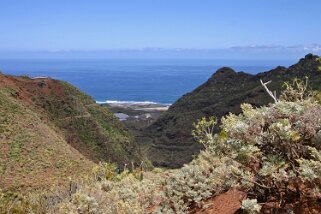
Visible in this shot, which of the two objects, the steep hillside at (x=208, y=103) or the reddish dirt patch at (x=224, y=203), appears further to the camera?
the steep hillside at (x=208, y=103)

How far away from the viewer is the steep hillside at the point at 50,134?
100 feet

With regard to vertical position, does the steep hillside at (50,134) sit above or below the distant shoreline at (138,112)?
above

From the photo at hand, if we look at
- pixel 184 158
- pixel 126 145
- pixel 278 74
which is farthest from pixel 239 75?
pixel 126 145

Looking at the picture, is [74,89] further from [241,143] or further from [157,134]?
[241,143]

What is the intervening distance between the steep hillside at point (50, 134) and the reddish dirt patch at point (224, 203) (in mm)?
21543

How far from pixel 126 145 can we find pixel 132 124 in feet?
184

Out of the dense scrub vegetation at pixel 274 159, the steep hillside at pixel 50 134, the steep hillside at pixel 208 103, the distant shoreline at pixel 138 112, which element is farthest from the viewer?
the distant shoreline at pixel 138 112

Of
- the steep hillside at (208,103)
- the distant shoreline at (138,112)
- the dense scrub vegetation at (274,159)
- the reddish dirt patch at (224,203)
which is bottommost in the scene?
the distant shoreline at (138,112)

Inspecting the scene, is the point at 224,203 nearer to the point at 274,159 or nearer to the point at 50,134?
the point at 274,159

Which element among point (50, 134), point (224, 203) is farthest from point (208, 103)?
point (224, 203)

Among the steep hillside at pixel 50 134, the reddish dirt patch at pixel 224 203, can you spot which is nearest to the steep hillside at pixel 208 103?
the steep hillside at pixel 50 134

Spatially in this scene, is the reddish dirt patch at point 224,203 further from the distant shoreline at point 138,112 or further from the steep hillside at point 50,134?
the distant shoreline at point 138,112

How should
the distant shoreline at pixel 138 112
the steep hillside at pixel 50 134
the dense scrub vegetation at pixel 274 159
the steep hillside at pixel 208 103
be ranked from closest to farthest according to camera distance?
the dense scrub vegetation at pixel 274 159 → the steep hillside at pixel 50 134 → the steep hillside at pixel 208 103 → the distant shoreline at pixel 138 112

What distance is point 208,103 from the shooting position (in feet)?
301
